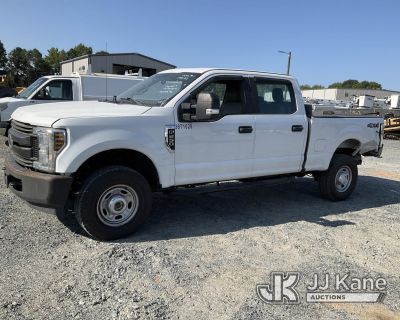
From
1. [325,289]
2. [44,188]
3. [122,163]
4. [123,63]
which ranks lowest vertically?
[325,289]

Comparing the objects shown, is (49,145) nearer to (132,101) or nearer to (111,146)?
(111,146)

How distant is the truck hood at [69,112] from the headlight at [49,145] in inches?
3.4

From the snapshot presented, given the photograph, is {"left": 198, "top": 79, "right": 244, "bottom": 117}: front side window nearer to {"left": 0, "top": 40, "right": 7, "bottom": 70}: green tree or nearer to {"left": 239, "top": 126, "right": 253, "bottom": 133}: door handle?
{"left": 239, "top": 126, "right": 253, "bottom": 133}: door handle

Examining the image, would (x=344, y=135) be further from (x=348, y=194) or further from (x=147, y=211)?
(x=147, y=211)

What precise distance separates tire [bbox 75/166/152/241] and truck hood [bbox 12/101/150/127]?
0.63 meters

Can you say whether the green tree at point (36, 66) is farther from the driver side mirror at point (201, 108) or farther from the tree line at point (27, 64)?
the driver side mirror at point (201, 108)

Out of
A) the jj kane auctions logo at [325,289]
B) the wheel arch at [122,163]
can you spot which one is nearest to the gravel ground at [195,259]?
the jj kane auctions logo at [325,289]

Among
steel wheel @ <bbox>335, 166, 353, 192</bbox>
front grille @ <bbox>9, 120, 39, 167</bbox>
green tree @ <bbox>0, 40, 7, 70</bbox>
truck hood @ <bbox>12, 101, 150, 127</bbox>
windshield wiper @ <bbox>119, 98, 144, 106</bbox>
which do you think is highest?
green tree @ <bbox>0, 40, 7, 70</bbox>

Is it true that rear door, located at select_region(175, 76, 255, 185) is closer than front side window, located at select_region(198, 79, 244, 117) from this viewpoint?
Yes

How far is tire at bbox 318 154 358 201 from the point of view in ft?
22.8

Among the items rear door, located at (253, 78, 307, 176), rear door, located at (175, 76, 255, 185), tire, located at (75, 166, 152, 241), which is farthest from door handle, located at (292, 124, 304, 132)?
tire, located at (75, 166, 152, 241)

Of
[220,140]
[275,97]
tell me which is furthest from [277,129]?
[220,140]

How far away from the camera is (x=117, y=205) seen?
4.71 meters

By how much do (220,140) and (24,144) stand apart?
92.5 inches
